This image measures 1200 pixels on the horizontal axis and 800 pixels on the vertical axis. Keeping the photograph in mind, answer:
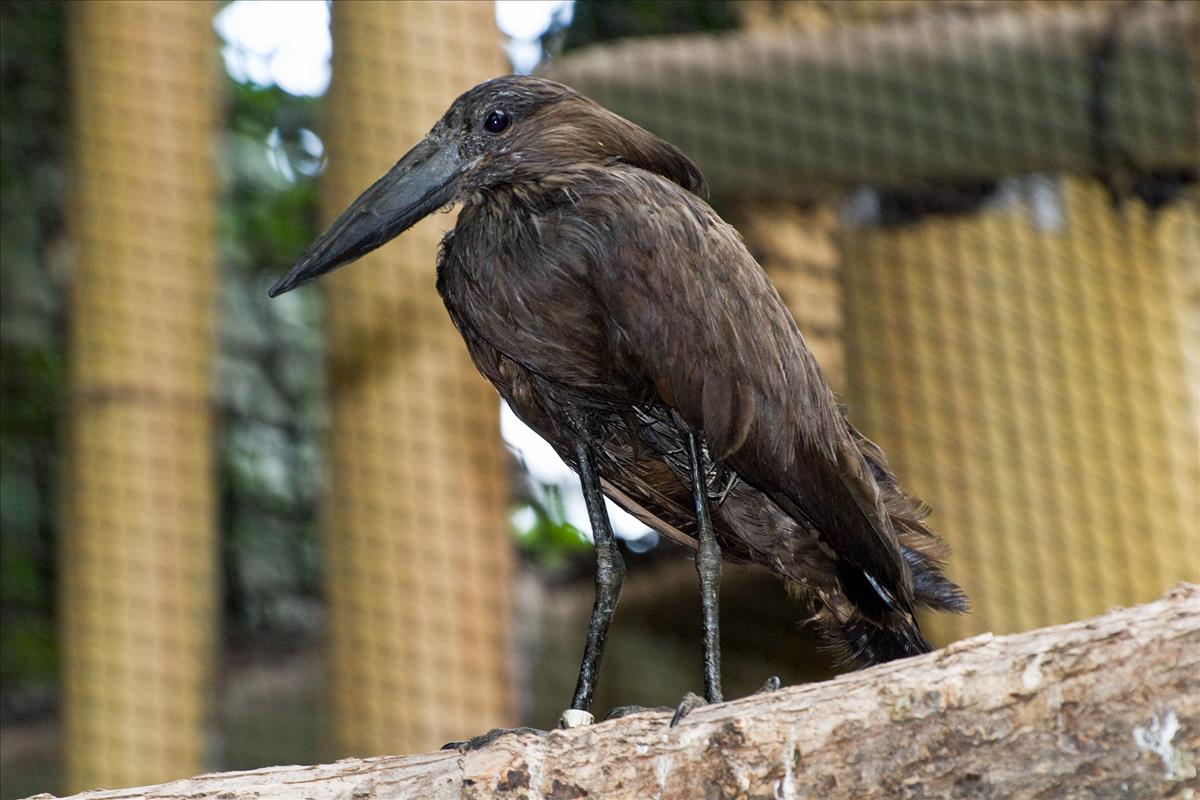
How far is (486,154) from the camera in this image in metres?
3.11

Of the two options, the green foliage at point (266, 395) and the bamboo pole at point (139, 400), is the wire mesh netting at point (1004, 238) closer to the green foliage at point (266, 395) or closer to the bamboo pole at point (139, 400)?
the bamboo pole at point (139, 400)

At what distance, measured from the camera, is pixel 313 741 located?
240 inches

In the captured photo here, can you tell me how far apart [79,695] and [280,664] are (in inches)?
64.1

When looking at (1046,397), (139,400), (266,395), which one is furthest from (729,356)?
(266,395)

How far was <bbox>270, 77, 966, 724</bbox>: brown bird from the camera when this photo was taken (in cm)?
282

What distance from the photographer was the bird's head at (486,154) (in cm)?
307

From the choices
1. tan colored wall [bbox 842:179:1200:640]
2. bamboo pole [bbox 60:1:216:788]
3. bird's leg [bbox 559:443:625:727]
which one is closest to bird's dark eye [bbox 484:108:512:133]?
bird's leg [bbox 559:443:625:727]

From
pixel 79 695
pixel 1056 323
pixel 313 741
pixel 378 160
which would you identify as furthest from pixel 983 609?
pixel 313 741

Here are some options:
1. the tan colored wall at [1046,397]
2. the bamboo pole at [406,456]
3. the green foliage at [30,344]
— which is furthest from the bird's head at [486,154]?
the green foliage at [30,344]

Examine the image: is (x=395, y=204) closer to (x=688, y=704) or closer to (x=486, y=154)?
(x=486, y=154)

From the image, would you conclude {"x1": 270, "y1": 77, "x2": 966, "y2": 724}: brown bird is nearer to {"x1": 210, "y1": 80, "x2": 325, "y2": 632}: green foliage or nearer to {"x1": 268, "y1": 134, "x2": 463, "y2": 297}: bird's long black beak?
{"x1": 268, "y1": 134, "x2": 463, "y2": 297}: bird's long black beak

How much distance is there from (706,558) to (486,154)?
0.87 m

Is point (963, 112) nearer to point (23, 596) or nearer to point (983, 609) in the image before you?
point (983, 609)

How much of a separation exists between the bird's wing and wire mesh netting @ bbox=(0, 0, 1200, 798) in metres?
1.33
